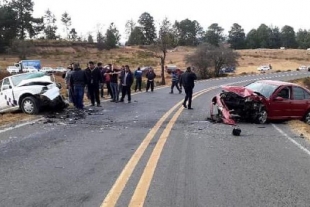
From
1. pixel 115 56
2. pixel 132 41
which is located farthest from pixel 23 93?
pixel 132 41

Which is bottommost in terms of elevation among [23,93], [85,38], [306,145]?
[306,145]

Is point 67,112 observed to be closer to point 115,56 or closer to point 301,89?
point 301,89

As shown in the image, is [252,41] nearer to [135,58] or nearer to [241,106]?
[135,58]

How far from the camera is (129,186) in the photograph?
579cm

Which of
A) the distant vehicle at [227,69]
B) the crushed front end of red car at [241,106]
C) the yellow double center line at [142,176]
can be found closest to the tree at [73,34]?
the distant vehicle at [227,69]

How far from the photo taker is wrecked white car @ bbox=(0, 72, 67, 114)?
14062 mm

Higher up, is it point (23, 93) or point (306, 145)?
point (23, 93)

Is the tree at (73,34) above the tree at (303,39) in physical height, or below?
above

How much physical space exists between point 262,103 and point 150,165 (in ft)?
24.5

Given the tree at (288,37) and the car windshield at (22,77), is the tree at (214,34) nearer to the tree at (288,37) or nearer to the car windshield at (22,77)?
the tree at (288,37)

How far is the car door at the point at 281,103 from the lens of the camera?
45.3 ft

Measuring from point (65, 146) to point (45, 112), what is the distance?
6.33 meters

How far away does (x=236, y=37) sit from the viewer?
478 ft

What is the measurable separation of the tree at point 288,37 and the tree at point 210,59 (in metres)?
95.1
